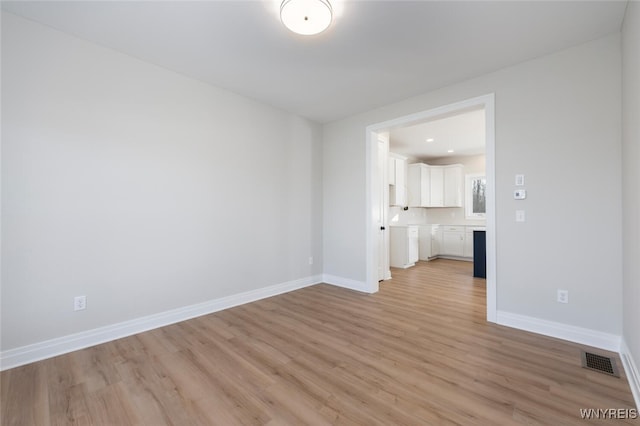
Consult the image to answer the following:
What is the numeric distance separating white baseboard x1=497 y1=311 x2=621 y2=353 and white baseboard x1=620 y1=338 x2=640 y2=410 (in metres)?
0.08

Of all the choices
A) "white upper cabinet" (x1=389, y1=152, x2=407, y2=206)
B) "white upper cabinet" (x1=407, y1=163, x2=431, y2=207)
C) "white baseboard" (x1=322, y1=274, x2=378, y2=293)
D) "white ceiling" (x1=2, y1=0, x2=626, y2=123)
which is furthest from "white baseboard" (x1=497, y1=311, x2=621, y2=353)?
"white upper cabinet" (x1=407, y1=163, x2=431, y2=207)

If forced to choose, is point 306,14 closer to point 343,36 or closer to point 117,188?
point 343,36

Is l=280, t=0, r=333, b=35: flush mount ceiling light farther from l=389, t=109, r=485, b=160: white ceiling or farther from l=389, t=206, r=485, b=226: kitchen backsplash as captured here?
l=389, t=206, r=485, b=226: kitchen backsplash

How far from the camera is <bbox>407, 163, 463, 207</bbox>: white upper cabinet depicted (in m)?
7.19

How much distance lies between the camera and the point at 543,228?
260cm

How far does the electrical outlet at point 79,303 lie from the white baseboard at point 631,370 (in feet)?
13.3

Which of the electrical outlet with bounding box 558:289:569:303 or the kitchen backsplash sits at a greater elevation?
the kitchen backsplash

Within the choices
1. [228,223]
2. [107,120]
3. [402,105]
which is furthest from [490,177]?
[107,120]

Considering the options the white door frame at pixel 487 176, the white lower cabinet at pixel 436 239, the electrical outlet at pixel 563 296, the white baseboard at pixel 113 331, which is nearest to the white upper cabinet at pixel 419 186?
the white lower cabinet at pixel 436 239

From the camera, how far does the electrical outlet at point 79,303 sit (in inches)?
92.4

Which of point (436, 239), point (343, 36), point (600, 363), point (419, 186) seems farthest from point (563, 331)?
point (419, 186)

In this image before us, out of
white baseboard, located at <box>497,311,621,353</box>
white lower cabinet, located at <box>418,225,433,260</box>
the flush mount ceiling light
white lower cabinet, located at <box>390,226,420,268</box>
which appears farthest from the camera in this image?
white lower cabinet, located at <box>418,225,433,260</box>

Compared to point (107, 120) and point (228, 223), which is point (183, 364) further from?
point (107, 120)

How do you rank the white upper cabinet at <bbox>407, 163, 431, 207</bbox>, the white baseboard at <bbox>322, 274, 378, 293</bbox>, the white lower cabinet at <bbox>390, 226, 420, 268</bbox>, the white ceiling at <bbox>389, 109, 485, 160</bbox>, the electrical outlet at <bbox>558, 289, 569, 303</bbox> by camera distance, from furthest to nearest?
the white upper cabinet at <bbox>407, 163, 431, 207</bbox>
the white lower cabinet at <bbox>390, 226, 420, 268</bbox>
the white ceiling at <bbox>389, 109, 485, 160</bbox>
the white baseboard at <bbox>322, 274, 378, 293</bbox>
the electrical outlet at <bbox>558, 289, 569, 303</bbox>
